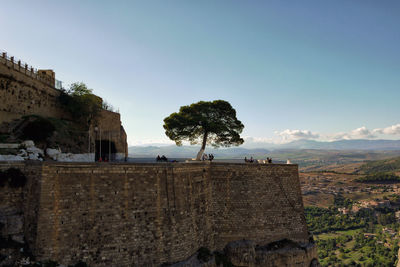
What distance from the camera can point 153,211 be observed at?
20.0 m

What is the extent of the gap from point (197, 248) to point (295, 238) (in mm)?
10754

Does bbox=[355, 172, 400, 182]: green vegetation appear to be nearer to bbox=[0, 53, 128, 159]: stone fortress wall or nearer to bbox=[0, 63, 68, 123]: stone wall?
bbox=[0, 53, 128, 159]: stone fortress wall

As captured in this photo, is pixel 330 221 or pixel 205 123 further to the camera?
→ pixel 330 221

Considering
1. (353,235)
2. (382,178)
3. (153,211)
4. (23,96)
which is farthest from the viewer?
(382,178)

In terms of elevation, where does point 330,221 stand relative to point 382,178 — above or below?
below

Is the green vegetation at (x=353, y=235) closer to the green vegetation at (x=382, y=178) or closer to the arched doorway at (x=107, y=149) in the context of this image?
the green vegetation at (x=382, y=178)

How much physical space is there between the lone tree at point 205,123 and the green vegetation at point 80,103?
30.3 feet

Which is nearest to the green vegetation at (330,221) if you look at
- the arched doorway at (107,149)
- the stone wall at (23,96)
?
the arched doorway at (107,149)

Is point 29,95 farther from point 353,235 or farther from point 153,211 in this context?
point 353,235

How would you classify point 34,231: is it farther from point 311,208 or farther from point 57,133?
point 311,208

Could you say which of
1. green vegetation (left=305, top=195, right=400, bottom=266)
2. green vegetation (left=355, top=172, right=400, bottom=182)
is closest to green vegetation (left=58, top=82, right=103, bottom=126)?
green vegetation (left=305, top=195, right=400, bottom=266)

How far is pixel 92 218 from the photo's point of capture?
704 inches

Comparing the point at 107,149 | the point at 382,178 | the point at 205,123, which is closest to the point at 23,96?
the point at 107,149

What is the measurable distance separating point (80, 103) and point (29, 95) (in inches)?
216
